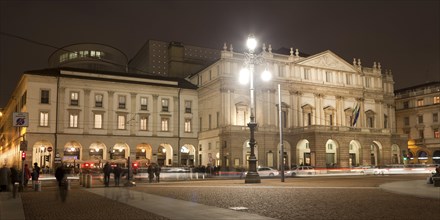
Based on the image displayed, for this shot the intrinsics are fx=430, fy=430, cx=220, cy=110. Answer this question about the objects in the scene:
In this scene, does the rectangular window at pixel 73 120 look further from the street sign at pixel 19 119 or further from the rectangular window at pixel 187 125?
the street sign at pixel 19 119

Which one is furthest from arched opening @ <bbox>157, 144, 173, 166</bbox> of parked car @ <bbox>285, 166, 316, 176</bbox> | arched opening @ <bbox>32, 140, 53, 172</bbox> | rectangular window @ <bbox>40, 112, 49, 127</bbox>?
parked car @ <bbox>285, 166, 316, 176</bbox>

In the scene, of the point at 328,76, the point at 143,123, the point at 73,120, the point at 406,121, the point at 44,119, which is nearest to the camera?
the point at 44,119

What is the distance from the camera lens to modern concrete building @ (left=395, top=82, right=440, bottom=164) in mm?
84438

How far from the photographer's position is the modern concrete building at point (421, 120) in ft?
277

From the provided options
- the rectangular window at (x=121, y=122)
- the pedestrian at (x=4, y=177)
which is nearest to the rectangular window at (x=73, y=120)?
the rectangular window at (x=121, y=122)

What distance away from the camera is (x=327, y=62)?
237 feet

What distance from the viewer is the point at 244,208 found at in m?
15.5

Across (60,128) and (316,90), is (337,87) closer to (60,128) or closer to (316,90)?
(316,90)

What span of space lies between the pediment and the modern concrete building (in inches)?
897

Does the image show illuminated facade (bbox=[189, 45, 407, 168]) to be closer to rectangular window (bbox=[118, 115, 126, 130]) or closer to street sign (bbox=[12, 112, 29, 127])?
rectangular window (bbox=[118, 115, 126, 130])

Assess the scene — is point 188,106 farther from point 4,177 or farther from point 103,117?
point 4,177

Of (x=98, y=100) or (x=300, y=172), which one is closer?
(x=300, y=172)

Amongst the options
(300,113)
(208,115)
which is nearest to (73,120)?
(208,115)

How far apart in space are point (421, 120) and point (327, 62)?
29.3 m
